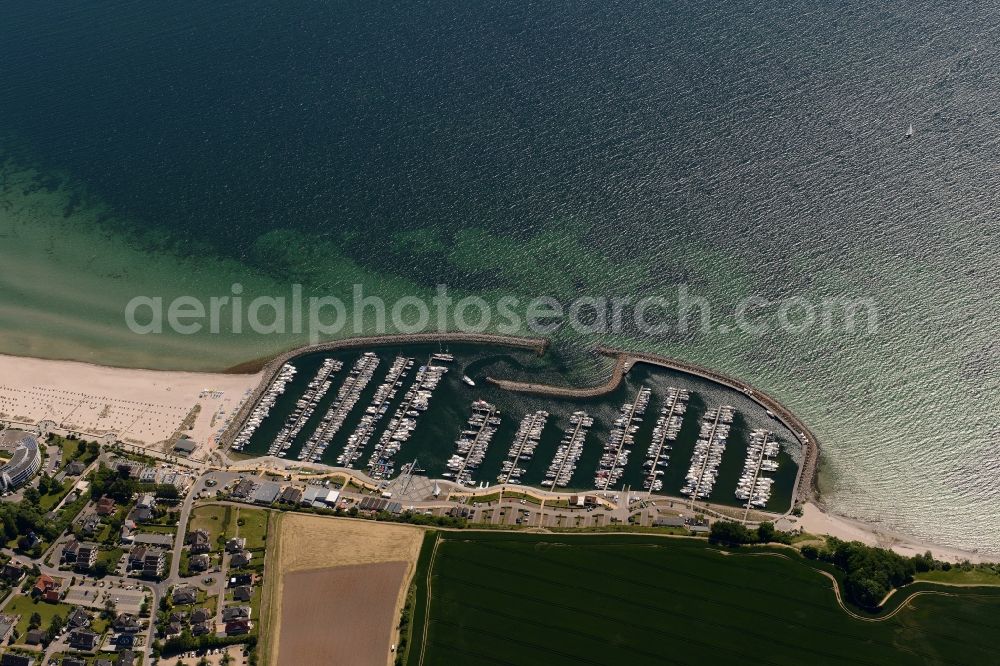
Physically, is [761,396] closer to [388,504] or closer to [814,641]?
[814,641]

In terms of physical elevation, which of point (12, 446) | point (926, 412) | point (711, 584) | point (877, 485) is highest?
point (926, 412)

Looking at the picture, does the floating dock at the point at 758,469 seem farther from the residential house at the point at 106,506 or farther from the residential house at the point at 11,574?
the residential house at the point at 11,574

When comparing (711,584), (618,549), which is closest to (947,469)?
(711,584)

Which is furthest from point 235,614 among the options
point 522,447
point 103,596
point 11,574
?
point 522,447

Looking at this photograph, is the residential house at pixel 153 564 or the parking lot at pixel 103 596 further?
the residential house at pixel 153 564

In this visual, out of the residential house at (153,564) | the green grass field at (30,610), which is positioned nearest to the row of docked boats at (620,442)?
the residential house at (153,564)

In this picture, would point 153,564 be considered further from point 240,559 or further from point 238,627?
point 238,627

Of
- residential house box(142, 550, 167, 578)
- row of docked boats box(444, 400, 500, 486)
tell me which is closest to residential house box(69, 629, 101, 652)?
residential house box(142, 550, 167, 578)
